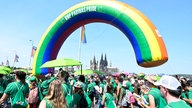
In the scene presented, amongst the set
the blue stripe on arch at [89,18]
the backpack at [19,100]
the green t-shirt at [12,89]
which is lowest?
the backpack at [19,100]

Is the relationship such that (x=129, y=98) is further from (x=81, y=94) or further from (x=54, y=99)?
(x=54, y=99)

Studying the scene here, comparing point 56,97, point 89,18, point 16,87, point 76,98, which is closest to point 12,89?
point 16,87

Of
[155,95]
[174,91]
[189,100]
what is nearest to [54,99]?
[174,91]

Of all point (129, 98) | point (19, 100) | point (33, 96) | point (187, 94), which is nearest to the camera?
point (19, 100)

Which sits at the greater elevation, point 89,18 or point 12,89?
point 89,18

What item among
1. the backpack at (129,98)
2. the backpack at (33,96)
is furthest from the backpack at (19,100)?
the backpack at (129,98)

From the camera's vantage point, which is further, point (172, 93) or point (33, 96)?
point (33, 96)

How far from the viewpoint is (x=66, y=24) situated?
983 cm

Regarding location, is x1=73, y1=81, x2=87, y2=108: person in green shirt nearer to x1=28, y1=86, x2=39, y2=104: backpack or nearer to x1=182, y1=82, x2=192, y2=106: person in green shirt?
x1=28, y1=86, x2=39, y2=104: backpack

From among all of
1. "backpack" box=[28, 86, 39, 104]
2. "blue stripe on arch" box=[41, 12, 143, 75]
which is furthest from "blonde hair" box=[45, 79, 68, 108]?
"blue stripe on arch" box=[41, 12, 143, 75]

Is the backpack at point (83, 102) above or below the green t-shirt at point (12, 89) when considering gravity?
below

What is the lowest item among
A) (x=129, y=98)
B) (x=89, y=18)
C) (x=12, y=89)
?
(x=129, y=98)

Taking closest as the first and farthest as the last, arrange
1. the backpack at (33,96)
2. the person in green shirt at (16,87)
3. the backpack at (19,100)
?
the person in green shirt at (16,87), the backpack at (19,100), the backpack at (33,96)

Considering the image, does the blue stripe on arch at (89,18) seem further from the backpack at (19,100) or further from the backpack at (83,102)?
the backpack at (19,100)
